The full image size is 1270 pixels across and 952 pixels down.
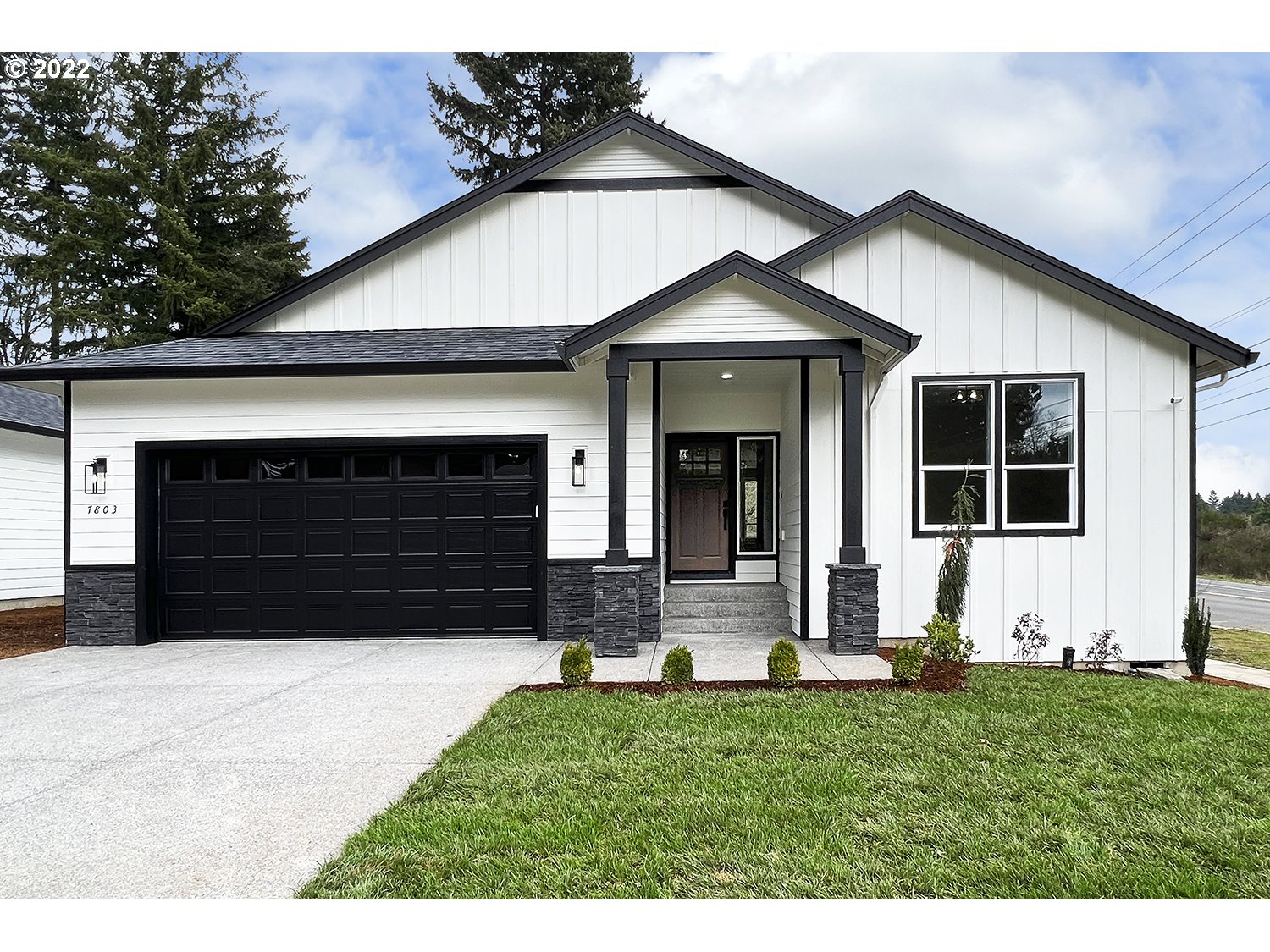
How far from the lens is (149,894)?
9.95ft

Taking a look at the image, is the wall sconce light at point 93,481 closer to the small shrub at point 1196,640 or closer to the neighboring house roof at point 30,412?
the neighboring house roof at point 30,412

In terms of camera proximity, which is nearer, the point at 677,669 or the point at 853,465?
the point at 677,669

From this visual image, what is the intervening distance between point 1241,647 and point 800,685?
339 inches

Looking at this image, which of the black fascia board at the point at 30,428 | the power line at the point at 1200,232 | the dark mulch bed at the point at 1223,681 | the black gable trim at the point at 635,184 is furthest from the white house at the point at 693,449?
the power line at the point at 1200,232

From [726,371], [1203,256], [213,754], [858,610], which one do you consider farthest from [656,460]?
[1203,256]

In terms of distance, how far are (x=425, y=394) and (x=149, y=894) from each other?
6.82m

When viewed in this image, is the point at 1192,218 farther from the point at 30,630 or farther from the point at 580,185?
the point at 30,630

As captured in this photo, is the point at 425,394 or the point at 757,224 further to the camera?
the point at 757,224

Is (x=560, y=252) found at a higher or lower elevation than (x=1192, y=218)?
lower

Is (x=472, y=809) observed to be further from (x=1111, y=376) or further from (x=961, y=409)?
(x=1111, y=376)

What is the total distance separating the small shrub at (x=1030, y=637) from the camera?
27.8 feet

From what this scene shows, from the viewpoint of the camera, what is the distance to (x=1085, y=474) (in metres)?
8.73
